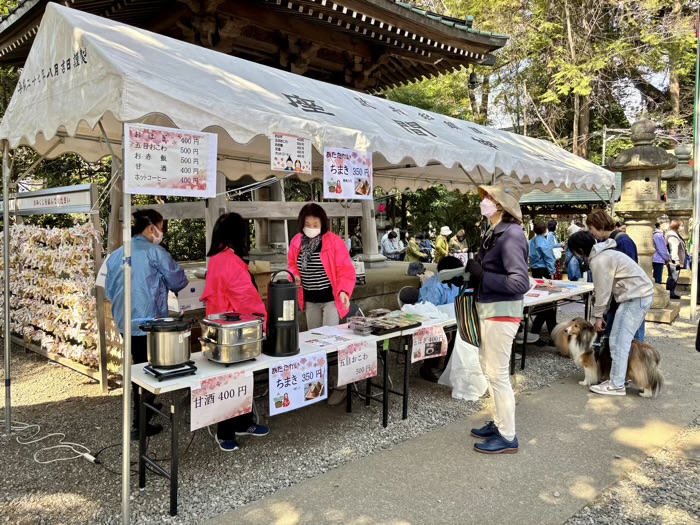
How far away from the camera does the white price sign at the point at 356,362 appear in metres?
3.60

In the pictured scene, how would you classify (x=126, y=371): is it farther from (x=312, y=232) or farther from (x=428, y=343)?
(x=428, y=343)

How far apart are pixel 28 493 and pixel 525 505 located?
10.1ft

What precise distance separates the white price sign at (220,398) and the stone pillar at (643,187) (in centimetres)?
790

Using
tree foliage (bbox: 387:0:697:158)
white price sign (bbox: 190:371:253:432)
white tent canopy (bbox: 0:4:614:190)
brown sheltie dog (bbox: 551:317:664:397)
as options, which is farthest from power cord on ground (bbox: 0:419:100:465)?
tree foliage (bbox: 387:0:697:158)

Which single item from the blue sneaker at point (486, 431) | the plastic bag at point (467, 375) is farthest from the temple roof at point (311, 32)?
the blue sneaker at point (486, 431)

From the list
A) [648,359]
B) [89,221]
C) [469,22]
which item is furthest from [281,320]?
[469,22]

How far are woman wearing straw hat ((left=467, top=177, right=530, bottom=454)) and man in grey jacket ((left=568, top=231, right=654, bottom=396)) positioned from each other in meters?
1.67


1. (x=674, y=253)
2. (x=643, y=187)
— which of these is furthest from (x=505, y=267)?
(x=674, y=253)

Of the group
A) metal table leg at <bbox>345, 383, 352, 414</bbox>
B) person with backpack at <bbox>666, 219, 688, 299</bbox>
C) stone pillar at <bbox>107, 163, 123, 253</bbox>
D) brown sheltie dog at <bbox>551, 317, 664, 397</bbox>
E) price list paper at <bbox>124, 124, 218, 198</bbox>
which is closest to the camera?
price list paper at <bbox>124, 124, 218, 198</bbox>

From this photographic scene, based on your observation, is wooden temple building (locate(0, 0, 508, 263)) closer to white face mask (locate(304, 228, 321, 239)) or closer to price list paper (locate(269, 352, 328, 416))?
white face mask (locate(304, 228, 321, 239))

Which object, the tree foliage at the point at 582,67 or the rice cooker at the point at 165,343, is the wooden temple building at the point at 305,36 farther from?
the tree foliage at the point at 582,67

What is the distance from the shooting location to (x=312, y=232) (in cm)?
405

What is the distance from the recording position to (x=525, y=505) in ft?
9.46

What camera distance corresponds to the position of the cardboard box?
4.54m
